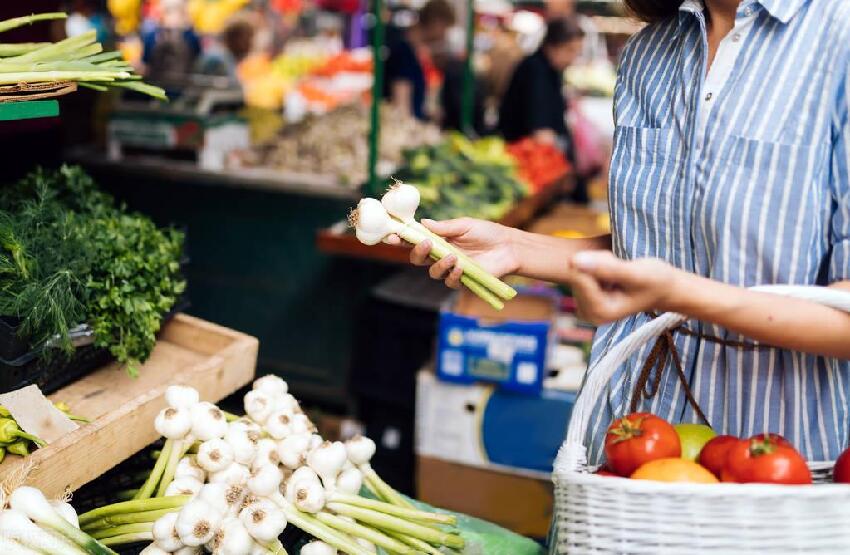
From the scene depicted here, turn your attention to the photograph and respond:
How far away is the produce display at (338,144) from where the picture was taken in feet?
16.6

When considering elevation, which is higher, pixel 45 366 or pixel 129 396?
pixel 45 366

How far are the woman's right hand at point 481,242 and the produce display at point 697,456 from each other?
0.49 metres

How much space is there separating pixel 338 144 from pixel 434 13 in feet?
A: 10.5

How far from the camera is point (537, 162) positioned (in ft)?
19.8

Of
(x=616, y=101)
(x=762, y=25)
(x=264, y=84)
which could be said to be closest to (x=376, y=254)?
(x=616, y=101)

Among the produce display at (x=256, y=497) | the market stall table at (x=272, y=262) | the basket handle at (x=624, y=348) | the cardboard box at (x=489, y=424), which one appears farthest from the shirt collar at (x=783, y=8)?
the market stall table at (x=272, y=262)

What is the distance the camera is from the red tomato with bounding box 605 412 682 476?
4.72 feet

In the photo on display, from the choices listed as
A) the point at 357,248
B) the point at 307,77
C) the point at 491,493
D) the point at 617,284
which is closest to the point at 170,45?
the point at 307,77

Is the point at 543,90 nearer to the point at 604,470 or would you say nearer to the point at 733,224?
the point at 733,224

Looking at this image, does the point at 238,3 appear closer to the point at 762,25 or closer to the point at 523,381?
the point at 523,381

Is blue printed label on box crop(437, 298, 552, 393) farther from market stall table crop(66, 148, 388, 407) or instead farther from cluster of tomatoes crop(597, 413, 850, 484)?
cluster of tomatoes crop(597, 413, 850, 484)

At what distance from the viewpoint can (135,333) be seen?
228cm

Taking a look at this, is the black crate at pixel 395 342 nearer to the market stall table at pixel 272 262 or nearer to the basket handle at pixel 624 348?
the market stall table at pixel 272 262

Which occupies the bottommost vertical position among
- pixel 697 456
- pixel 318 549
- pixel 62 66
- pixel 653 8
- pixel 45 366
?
pixel 318 549
